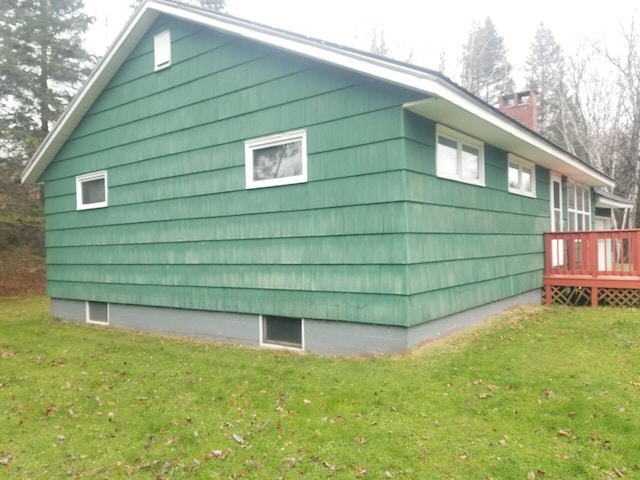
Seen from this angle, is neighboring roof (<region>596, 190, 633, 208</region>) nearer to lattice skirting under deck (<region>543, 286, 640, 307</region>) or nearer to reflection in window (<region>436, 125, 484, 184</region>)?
lattice skirting under deck (<region>543, 286, 640, 307</region>)

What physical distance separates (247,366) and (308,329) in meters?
1.03

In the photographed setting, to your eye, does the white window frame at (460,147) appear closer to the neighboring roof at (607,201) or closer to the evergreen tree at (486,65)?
the neighboring roof at (607,201)

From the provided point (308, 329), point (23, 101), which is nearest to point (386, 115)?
point (308, 329)

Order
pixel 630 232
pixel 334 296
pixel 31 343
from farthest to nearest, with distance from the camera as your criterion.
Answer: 1. pixel 630 232
2. pixel 31 343
3. pixel 334 296

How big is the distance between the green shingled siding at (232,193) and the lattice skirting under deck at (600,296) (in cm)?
567

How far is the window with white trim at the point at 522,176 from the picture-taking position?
28.0 feet

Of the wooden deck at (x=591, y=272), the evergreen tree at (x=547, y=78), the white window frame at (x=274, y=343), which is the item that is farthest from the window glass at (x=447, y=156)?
the evergreen tree at (x=547, y=78)

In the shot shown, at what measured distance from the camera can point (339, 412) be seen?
403cm

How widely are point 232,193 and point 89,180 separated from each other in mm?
4305

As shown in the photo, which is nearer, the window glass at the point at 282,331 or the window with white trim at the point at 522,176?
the window glass at the point at 282,331

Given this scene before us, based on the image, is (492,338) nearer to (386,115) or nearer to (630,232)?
(386,115)

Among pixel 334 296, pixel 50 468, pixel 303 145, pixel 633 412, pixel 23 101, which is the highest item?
pixel 23 101

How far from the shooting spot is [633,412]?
3678mm

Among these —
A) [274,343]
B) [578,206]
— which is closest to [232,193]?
[274,343]
